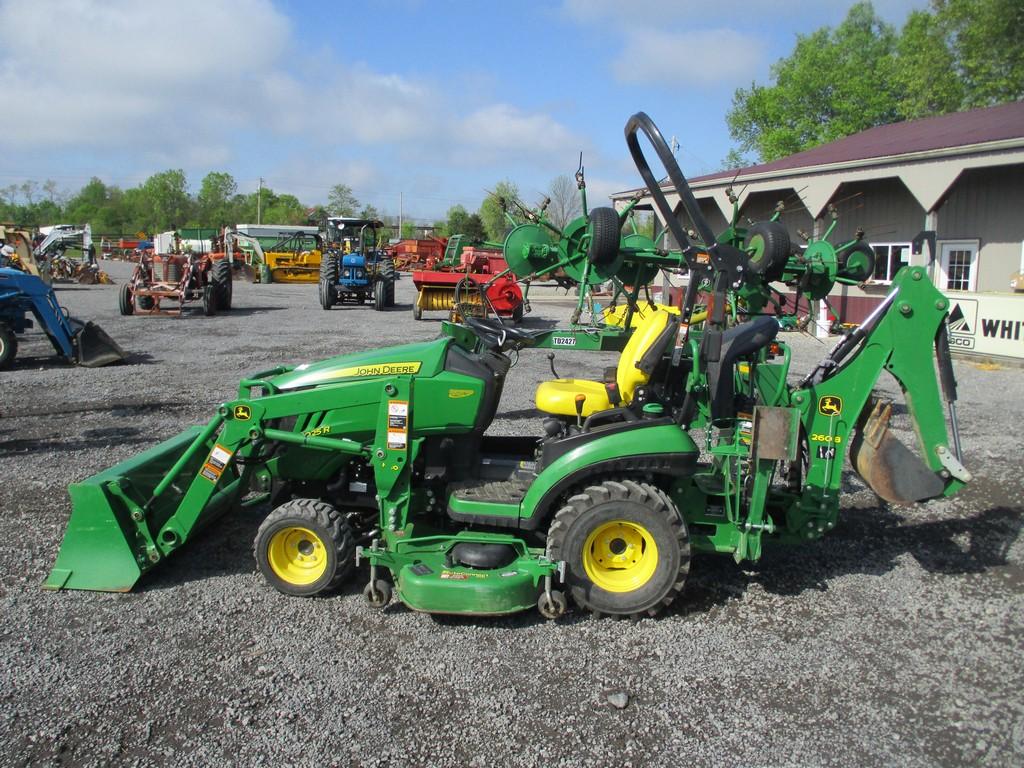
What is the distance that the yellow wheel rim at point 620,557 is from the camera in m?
3.84

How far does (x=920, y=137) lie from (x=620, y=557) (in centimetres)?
1699

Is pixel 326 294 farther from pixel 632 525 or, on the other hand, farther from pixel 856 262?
pixel 632 525

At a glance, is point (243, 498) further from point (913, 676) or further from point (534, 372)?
point (534, 372)

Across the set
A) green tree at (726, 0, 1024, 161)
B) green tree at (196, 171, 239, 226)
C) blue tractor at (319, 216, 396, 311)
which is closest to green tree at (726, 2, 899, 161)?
green tree at (726, 0, 1024, 161)

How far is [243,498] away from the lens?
17.1ft

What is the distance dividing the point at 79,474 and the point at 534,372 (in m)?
6.31

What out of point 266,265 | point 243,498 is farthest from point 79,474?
point 266,265

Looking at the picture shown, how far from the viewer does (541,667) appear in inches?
136

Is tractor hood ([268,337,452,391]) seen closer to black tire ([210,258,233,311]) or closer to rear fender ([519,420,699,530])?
rear fender ([519,420,699,530])

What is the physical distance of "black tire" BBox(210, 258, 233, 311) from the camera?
763 inches

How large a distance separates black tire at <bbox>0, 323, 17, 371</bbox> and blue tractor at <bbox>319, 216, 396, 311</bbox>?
1004 centimetres

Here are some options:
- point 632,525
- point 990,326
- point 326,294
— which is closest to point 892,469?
point 632,525

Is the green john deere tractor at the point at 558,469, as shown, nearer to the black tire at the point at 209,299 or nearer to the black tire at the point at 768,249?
the black tire at the point at 768,249

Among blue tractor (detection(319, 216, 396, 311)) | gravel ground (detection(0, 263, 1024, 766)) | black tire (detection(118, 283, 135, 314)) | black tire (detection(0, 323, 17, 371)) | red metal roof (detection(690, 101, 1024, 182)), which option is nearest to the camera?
gravel ground (detection(0, 263, 1024, 766))
